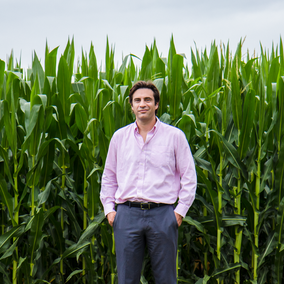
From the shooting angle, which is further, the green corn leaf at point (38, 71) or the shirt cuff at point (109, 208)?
the green corn leaf at point (38, 71)

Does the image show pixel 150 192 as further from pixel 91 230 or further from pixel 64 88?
pixel 64 88

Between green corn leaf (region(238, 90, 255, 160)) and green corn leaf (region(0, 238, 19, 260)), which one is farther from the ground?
green corn leaf (region(238, 90, 255, 160))

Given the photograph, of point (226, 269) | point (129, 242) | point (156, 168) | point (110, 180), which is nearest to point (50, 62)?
point (110, 180)


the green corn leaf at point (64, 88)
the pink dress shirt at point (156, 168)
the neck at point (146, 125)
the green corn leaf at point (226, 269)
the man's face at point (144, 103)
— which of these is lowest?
the green corn leaf at point (226, 269)

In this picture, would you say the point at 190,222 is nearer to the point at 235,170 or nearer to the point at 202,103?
the point at 235,170

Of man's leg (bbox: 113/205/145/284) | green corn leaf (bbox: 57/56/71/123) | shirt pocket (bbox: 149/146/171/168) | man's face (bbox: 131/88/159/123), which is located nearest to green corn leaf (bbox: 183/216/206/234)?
man's leg (bbox: 113/205/145/284)

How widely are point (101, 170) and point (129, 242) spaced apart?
33.2 inches

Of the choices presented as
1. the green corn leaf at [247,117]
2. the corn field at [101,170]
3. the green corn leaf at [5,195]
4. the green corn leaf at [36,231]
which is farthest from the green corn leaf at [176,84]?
the green corn leaf at [5,195]

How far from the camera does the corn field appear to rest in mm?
2959

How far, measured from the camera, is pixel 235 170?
9.98 feet

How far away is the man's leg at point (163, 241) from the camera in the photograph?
2.25 m

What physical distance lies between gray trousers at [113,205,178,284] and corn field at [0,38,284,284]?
2.10 ft

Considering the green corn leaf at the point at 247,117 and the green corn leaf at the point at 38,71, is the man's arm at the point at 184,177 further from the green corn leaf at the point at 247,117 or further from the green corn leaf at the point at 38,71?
the green corn leaf at the point at 38,71

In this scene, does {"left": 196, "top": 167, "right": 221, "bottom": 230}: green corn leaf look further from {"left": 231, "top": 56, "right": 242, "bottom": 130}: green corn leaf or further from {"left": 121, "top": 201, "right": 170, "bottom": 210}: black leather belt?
{"left": 121, "top": 201, "right": 170, "bottom": 210}: black leather belt
